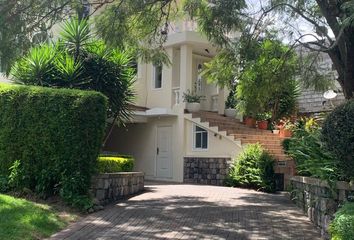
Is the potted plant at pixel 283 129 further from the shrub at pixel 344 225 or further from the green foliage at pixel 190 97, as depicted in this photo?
the shrub at pixel 344 225

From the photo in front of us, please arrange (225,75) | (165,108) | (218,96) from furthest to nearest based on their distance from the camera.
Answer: (218,96)
(165,108)
(225,75)

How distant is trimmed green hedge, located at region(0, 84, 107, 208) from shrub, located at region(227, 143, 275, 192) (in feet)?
20.5

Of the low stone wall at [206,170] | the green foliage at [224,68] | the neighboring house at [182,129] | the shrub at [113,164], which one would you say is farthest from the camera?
the neighboring house at [182,129]

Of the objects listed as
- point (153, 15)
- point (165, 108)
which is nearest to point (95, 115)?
point (153, 15)

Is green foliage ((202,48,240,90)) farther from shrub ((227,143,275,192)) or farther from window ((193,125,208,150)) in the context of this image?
window ((193,125,208,150))

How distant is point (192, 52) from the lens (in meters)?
20.4

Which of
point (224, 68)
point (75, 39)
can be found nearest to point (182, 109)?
point (224, 68)

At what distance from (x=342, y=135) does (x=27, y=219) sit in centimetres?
525

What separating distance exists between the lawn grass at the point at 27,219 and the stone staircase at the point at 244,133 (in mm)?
9370

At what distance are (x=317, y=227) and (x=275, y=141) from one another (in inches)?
395

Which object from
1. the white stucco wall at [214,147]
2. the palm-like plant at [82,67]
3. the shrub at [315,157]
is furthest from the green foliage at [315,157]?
the white stucco wall at [214,147]

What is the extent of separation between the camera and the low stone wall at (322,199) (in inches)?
A: 291

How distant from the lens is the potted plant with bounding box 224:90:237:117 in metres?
20.4

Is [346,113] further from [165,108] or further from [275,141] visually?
[165,108]
